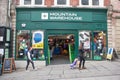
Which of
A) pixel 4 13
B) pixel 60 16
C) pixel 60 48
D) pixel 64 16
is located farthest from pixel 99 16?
pixel 4 13

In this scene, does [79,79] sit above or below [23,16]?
below

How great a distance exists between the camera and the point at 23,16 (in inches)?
820

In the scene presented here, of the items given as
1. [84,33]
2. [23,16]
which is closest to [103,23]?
[84,33]

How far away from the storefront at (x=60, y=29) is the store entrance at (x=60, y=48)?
258 millimetres

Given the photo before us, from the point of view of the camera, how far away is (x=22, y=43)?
20906mm

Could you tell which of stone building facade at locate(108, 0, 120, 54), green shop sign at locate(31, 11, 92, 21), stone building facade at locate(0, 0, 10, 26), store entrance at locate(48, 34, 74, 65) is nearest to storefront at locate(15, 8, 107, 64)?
green shop sign at locate(31, 11, 92, 21)

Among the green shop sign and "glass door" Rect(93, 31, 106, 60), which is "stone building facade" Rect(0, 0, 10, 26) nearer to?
the green shop sign

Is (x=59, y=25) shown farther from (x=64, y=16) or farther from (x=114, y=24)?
(x=114, y=24)

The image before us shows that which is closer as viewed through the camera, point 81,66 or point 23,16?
point 81,66

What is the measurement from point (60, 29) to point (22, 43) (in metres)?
3.08

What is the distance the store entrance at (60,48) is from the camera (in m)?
21.5

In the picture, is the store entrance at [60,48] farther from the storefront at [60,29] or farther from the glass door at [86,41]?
the glass door at [86,41]

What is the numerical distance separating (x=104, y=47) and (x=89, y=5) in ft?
11.3

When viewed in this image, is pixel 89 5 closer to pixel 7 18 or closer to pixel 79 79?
pixel 7 18
